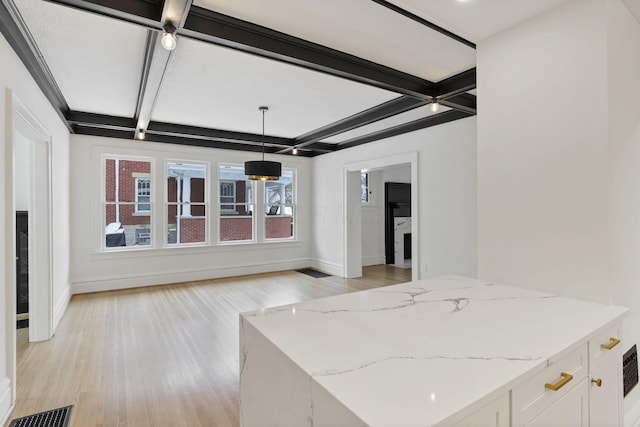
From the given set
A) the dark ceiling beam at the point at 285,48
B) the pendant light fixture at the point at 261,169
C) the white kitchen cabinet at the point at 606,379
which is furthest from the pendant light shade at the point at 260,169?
the white kitchen cabinet at the point at 606,379

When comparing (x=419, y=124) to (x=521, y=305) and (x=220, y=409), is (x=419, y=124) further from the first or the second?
(x=220, y=409)

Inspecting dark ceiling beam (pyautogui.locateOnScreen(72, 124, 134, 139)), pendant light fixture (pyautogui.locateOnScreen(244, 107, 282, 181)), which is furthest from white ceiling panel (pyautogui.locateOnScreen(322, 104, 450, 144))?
dark ceiling beam (pyautogui.locateOnScreen(72, 124, 134, 139))

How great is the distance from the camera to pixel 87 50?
277cm

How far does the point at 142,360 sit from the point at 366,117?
3.89 m

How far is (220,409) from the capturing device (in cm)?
227

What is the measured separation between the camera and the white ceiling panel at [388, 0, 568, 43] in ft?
6.54

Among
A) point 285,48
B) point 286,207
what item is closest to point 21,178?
point 285,48

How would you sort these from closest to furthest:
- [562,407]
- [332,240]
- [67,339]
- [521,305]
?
[562,407] → [521,305] → [67,339] → [332,240]

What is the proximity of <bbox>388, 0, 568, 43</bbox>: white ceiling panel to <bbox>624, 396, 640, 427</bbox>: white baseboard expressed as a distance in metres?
2.47

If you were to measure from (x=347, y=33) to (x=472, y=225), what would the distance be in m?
3.03

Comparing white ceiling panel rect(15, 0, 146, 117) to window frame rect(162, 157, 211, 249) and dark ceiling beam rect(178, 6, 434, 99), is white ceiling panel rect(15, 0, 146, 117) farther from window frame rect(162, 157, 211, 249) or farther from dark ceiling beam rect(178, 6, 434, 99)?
window frame rect(162, 157, 211, 249)

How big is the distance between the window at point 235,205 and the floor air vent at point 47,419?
448cm

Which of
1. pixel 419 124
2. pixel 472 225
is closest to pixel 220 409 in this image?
pixel 472 225

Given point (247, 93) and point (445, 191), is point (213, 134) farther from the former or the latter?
point (445, 191)
